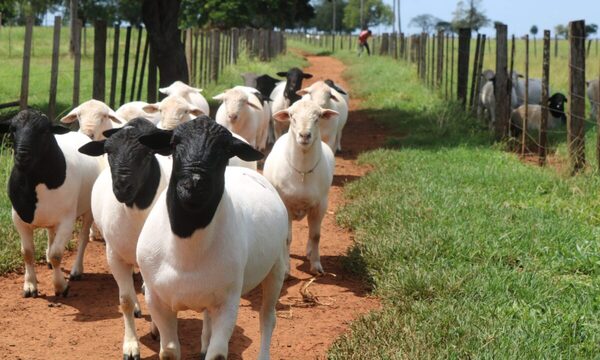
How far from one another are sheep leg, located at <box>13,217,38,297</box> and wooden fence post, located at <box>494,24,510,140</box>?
10042 millimetres

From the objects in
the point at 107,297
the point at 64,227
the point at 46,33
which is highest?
the point at 46,33

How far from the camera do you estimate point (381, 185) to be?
1073 centimetres

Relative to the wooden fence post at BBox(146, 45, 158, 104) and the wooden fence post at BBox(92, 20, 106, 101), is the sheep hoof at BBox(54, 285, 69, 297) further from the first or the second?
the wooden fence post at BBox(146, 45, 158, 104)

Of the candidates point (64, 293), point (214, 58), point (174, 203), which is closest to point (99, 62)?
point (64, 293)

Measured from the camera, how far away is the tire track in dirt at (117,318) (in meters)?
5.89

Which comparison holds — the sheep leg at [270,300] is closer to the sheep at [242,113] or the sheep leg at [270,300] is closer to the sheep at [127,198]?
the sheep at [127,198]

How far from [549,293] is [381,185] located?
4.78m

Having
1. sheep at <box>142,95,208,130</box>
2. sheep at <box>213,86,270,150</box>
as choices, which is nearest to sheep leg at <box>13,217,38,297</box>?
→ sheep at <box>142,95,208,130</box>

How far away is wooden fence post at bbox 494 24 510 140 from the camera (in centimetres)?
1528

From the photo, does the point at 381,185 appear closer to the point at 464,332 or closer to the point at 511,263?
the point at 511,263

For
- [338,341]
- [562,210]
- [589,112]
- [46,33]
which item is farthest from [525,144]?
[46,33]

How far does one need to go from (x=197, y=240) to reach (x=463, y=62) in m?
15.5

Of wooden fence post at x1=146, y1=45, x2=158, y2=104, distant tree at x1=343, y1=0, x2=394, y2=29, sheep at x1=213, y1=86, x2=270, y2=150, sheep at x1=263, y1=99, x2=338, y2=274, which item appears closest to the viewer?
sheep at x1=263, y1=99, x2=338, y2=274

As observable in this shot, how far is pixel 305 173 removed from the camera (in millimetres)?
7961
